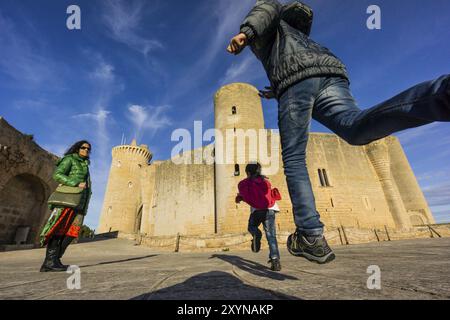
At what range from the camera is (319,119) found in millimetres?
1564

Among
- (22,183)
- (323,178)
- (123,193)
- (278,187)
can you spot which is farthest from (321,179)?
(123,193)

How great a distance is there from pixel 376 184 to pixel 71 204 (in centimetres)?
2175

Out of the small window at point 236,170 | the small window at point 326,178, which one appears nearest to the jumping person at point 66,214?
the small window at point 236,170

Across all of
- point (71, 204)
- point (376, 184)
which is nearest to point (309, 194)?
point (71, 204)

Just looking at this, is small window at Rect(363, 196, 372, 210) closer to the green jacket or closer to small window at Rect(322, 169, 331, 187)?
small window at Rect(322, 169, 331, 187)

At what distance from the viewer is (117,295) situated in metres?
1.19

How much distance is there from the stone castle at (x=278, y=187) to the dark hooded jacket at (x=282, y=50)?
37.9ft

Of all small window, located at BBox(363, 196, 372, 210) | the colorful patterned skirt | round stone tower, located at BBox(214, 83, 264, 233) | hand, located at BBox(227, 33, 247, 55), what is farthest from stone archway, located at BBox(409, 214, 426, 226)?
the colorful patterned skirt

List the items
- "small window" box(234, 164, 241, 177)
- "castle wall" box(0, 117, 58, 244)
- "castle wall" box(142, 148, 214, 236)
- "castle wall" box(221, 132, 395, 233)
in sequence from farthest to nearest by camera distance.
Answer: "castle wall" box(142, 148, 214, 236) → "castle wall" box(221, 132, 395, 233) → "small window" box(234, 164, 241, 177) → "castle wall" box(0, 117, 58, 244)

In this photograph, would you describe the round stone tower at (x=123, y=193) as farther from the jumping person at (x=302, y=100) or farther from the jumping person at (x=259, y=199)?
the jumping person at (x=302, y=100)

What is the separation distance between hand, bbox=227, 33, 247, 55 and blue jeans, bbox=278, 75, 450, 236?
1.62 feet

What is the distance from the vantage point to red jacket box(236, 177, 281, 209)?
3.10 metres
